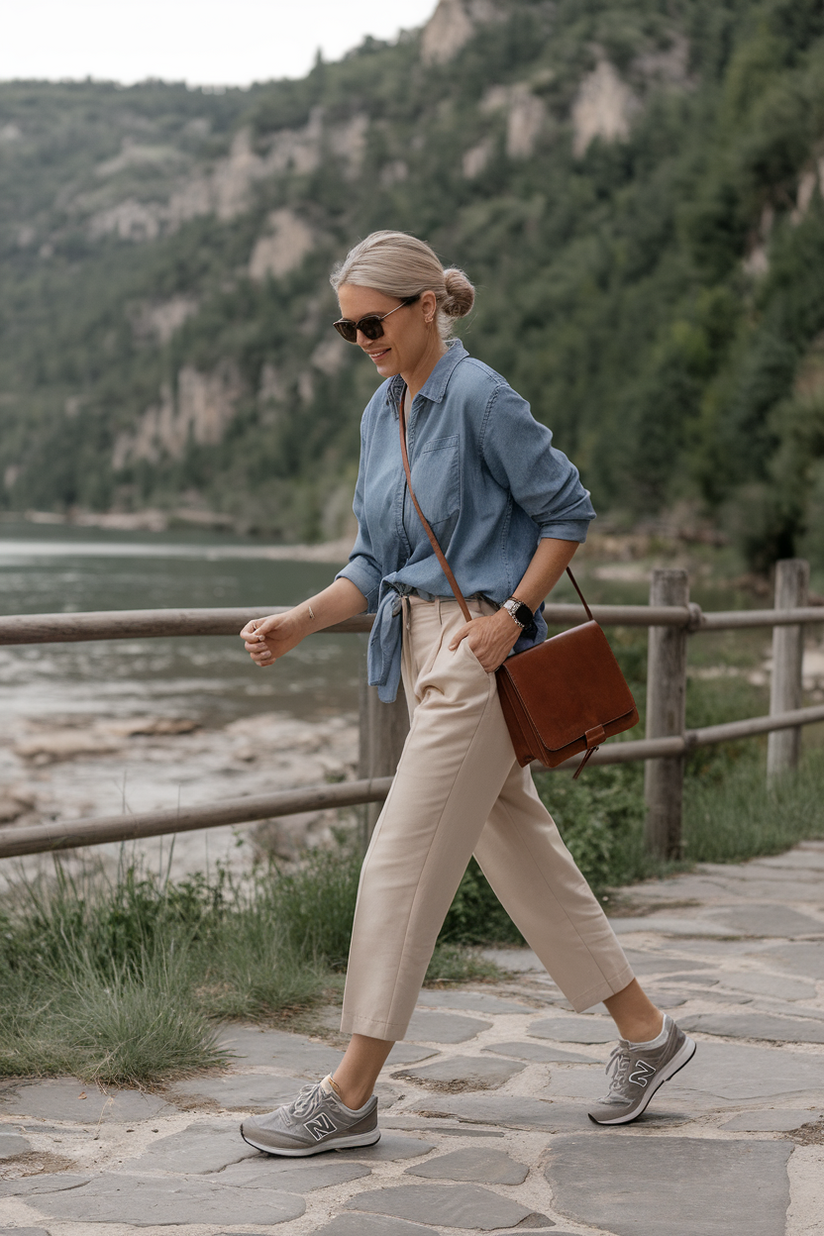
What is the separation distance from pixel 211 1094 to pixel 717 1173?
112 cm

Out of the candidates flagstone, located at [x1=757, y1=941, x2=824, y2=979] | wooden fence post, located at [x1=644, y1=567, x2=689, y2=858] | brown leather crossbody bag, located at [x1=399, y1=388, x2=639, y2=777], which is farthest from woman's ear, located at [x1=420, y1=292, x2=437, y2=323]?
wooden fence post, located at [x1=644, y1=567, x2=689, y2=858]

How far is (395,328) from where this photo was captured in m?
2.68

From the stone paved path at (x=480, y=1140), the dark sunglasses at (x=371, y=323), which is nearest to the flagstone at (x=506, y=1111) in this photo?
the stone paved path at (x=480, y=1140)

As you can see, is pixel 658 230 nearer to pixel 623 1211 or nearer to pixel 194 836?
pixel 194 836

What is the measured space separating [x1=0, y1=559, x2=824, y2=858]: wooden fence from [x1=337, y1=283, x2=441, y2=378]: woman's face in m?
1.16

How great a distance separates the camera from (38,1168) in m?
2.58

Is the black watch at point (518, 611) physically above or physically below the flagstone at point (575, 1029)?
above

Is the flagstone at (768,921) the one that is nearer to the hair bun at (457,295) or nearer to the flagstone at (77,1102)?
the flagstone at (77,1102)

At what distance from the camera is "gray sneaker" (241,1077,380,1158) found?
2.63m

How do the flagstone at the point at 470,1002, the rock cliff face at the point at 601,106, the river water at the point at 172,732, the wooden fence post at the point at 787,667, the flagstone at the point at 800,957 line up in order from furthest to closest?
the rock cliff face at the point at 601,106
the river water at the point at 172,732
the wooden fence post at the point at 787,667
the flagstone at the point at 800,957
the flagstone at the point at 470,1002

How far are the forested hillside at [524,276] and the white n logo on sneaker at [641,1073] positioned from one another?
35.5 metres

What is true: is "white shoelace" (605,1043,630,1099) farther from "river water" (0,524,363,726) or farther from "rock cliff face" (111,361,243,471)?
"rock cliff face" (111,361,243,471)

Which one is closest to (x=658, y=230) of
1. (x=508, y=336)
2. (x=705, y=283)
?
(x=508, y=336)

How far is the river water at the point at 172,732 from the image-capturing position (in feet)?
33.4
